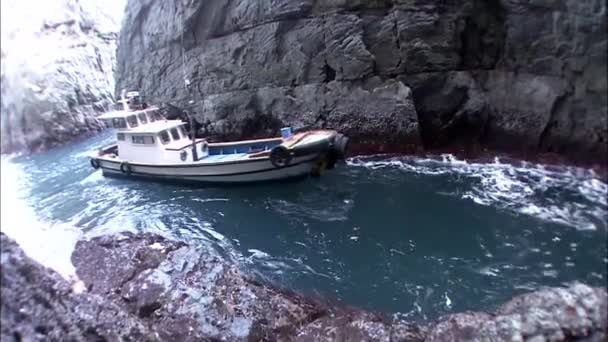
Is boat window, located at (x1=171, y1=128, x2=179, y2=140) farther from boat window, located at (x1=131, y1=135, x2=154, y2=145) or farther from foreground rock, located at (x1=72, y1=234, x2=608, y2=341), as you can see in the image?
foreground rock, located at (x1=72, y1=234, x2=608, y2=341)

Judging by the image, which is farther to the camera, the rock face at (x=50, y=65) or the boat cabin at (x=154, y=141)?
the boat cabin at (x=154, y=141)

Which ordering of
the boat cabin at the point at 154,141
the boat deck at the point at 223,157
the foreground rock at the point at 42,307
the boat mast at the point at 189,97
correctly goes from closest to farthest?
1. the foreground rock at the point at 42,307
2. the boat mast at the point at 189,97
3. the boat cabin at the point at 154,141
4. the boat deck at the point at 223,157

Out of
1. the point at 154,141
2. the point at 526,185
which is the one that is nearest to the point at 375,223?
the point at 526,185

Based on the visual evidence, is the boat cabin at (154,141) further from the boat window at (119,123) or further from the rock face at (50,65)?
the rock face at (50,65)

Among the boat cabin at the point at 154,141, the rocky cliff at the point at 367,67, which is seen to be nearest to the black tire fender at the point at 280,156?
the rocky cliff at the point at 367,67

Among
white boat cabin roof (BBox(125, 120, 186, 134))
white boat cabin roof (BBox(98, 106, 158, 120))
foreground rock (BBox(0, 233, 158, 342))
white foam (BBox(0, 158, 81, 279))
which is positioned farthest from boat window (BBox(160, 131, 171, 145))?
foreground rock (BBox(0, 233, 158, 342))

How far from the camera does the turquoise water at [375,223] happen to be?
9.34 ft

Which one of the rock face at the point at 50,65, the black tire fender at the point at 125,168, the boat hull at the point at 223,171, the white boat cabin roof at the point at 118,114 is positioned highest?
the rock face at the point at 50,65

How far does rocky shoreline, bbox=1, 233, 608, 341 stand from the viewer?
2207 millimetres

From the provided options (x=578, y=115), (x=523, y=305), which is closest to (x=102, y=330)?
(x=523, y=305)

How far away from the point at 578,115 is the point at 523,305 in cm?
144

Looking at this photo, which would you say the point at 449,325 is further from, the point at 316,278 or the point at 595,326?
the point at 316,278

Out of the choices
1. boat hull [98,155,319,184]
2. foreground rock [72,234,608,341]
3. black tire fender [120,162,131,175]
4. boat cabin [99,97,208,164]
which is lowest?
foreground rock [72,234,608,341]

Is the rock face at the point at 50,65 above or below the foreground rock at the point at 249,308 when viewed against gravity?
above
